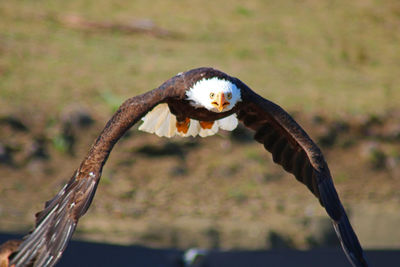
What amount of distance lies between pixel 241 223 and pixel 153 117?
270 cm

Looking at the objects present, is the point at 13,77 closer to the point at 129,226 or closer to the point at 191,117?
the point at 129,226

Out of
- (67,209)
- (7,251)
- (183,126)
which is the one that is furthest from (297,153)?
(7,251)

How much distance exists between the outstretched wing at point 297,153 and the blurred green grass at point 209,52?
4582mm

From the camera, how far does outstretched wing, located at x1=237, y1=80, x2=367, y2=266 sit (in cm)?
488

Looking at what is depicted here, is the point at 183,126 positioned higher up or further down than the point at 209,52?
further down

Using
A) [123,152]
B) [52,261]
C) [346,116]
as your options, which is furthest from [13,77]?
[52,261]

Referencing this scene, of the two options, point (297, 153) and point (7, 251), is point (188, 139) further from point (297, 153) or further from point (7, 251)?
point (7, 251)

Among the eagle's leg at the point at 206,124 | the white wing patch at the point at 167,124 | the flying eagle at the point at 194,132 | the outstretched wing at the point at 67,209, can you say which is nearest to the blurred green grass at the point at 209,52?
the white wing patch at the point at 167,124

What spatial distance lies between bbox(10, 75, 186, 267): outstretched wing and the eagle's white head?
1.71 ft

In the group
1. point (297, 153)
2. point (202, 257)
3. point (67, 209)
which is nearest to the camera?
point (67, 209)

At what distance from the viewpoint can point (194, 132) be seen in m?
6.23

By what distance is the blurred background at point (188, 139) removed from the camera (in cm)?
826

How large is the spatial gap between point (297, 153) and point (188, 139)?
14.8ft

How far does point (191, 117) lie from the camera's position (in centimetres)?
573
